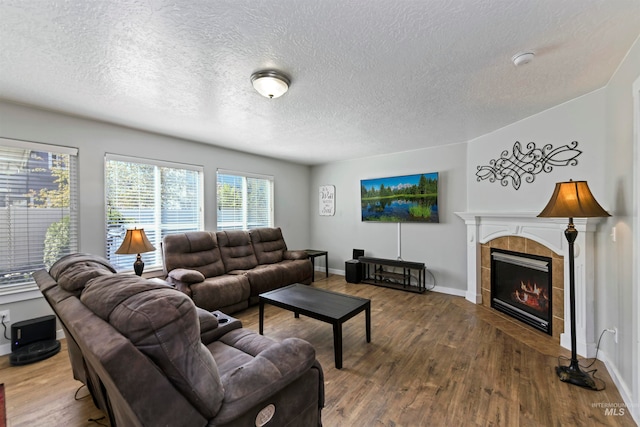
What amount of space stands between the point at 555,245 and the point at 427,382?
2.01 metres

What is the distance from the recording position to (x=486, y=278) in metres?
3.58

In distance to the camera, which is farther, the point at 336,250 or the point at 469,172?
A: the point at 336,250

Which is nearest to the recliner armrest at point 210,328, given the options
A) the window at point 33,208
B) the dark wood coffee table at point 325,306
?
the dark wood coffee table at point 325,306

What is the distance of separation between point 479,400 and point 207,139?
4.22m

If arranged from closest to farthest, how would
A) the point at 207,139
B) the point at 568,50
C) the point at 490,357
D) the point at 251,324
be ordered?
the point at 568,50 → the point at 490,357 → the point at 251,324 → the point at 207,139

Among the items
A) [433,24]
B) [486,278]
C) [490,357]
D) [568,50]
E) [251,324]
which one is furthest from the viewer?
[486,278]

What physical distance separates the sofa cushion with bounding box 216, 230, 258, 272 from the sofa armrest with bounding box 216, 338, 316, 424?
9.29ft

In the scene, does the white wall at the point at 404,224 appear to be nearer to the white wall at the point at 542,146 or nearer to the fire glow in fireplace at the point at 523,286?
the white wall at the point at 542,146

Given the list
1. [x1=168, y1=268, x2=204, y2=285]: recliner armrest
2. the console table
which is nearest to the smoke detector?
the console table

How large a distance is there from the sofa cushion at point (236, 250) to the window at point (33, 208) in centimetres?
169

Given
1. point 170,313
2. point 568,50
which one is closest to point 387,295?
point 568,50

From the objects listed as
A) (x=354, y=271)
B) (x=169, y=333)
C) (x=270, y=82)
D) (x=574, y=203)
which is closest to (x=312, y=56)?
(x=270, y=82)

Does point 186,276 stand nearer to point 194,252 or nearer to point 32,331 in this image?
point 194,252

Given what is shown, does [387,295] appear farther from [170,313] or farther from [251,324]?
[170,313]
